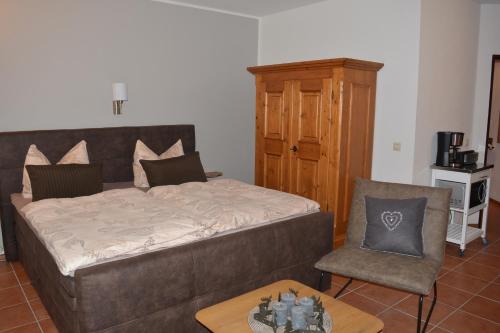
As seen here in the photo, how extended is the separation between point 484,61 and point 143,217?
15.1ft

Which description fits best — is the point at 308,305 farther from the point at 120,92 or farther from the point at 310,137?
the point at 120,92

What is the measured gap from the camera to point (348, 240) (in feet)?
10.5

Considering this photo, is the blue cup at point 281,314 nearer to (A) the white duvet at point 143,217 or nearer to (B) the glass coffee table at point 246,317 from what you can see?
(B) the glass coffee table at point 246,317

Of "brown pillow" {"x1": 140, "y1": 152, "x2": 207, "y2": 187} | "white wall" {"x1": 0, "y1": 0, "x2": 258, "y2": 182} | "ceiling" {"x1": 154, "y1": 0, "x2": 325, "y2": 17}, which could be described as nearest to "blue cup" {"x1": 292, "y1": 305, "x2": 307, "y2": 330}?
"brown pillow" {"x1": 140, "y1": 152, "x2": 207, "y2": 187}

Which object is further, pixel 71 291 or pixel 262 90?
pixel 262 90

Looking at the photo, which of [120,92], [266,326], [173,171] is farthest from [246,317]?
[120,92]

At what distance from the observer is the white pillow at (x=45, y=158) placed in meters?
3.71

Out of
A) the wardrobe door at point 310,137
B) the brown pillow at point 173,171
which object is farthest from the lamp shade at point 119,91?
the wardrobe door at point 310,137

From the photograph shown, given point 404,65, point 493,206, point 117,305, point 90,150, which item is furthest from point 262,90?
point 493,206

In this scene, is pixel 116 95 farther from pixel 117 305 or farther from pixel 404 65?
pixel 404 65

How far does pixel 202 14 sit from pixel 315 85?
183 centimetres

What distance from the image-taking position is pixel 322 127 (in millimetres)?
4242

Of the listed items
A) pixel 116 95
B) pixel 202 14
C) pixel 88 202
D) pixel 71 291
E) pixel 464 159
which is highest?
pixel 202 14

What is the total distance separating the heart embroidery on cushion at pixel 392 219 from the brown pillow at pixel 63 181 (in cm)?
251
